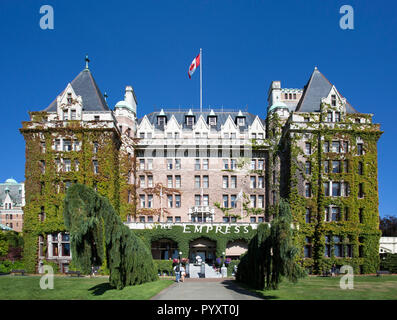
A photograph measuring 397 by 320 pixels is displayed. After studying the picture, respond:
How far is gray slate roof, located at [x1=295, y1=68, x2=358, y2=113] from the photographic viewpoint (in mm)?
50656

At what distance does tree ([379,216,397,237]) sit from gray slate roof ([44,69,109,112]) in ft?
201

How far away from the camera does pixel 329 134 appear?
47.6 m

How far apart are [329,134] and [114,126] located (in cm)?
2788

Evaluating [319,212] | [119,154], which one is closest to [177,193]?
[119,154]

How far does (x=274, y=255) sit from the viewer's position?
25.0 meters

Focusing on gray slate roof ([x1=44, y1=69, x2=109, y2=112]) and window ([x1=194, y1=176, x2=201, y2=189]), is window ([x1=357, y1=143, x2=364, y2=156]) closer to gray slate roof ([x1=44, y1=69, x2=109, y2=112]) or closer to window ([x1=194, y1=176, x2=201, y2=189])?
window ([x1=194, y1=176, x2=201, y2=189])

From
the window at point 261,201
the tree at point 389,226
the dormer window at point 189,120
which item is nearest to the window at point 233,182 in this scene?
the window at point 261,201

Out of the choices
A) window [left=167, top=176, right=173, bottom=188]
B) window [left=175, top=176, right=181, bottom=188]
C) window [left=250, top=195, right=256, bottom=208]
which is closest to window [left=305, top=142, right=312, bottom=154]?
window [left=250, top=195, right=256, bottom=208]

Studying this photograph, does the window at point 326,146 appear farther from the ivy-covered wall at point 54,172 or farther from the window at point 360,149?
the ivy-covered wall at point 54,172

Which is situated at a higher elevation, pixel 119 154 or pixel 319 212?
pixel 119 154

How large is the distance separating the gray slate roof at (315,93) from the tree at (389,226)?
36.5 metres

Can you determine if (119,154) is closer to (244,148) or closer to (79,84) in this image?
(79,84)

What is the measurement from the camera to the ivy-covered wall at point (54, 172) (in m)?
45.1

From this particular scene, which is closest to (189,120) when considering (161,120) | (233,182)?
(161,120)
